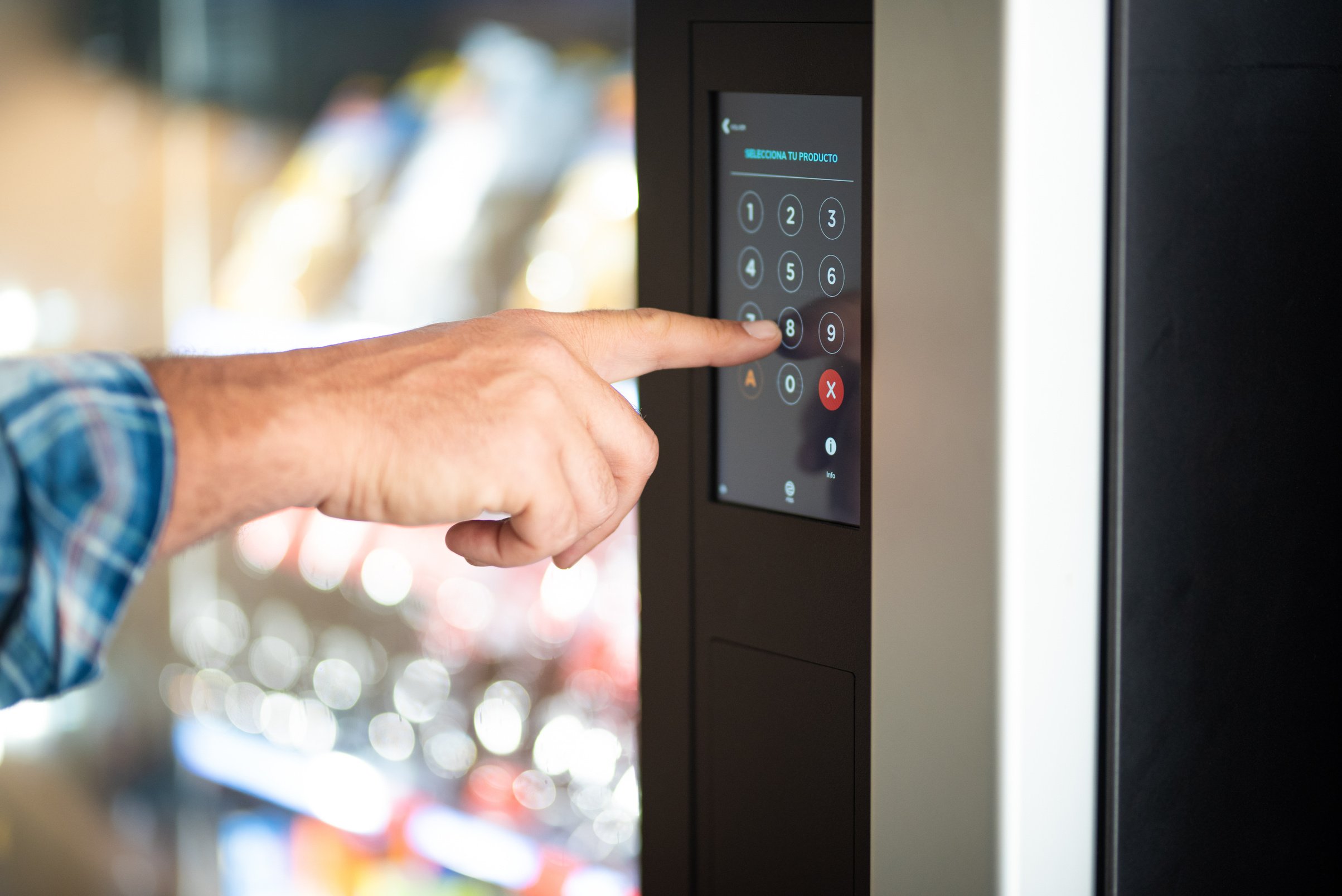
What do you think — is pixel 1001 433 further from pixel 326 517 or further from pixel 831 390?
pixel 326 517

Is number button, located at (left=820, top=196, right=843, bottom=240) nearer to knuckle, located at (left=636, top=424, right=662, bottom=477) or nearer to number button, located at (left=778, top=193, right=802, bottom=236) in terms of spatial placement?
number button, located at (left=778, top=193, right=802, bottom=236)

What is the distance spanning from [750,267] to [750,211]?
0.03 m

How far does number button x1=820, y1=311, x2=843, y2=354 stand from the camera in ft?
1.91

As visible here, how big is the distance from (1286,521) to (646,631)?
344mm

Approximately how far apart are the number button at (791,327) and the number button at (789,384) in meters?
0.01

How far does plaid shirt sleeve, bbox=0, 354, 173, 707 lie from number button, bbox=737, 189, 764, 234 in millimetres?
299

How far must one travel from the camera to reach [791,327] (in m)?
0.61

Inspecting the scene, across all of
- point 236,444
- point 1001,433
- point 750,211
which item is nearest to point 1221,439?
point 1001,433

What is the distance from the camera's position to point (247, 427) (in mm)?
527

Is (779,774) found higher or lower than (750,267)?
lower

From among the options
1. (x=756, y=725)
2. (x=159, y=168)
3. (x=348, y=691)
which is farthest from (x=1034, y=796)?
(x=159, y=168)

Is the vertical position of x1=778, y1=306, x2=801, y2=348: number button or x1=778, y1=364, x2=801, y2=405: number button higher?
x1=778, y1=306, x2=801, y2=348: number button

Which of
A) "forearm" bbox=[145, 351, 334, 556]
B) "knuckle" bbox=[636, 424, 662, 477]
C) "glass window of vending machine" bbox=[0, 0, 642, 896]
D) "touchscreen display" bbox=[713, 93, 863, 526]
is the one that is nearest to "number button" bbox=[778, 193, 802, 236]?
"touchscreen display" bbox=[713, 93, 863, 526]

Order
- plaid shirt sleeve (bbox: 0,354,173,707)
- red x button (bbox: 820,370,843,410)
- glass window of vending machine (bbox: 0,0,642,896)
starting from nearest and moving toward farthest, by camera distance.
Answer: plaid shirt sleeve (bbox: 0,354,173,707) < red x button (bbox: 820,370,843,410) < glass window of vending machine (bbox: 0,0,642,896)
